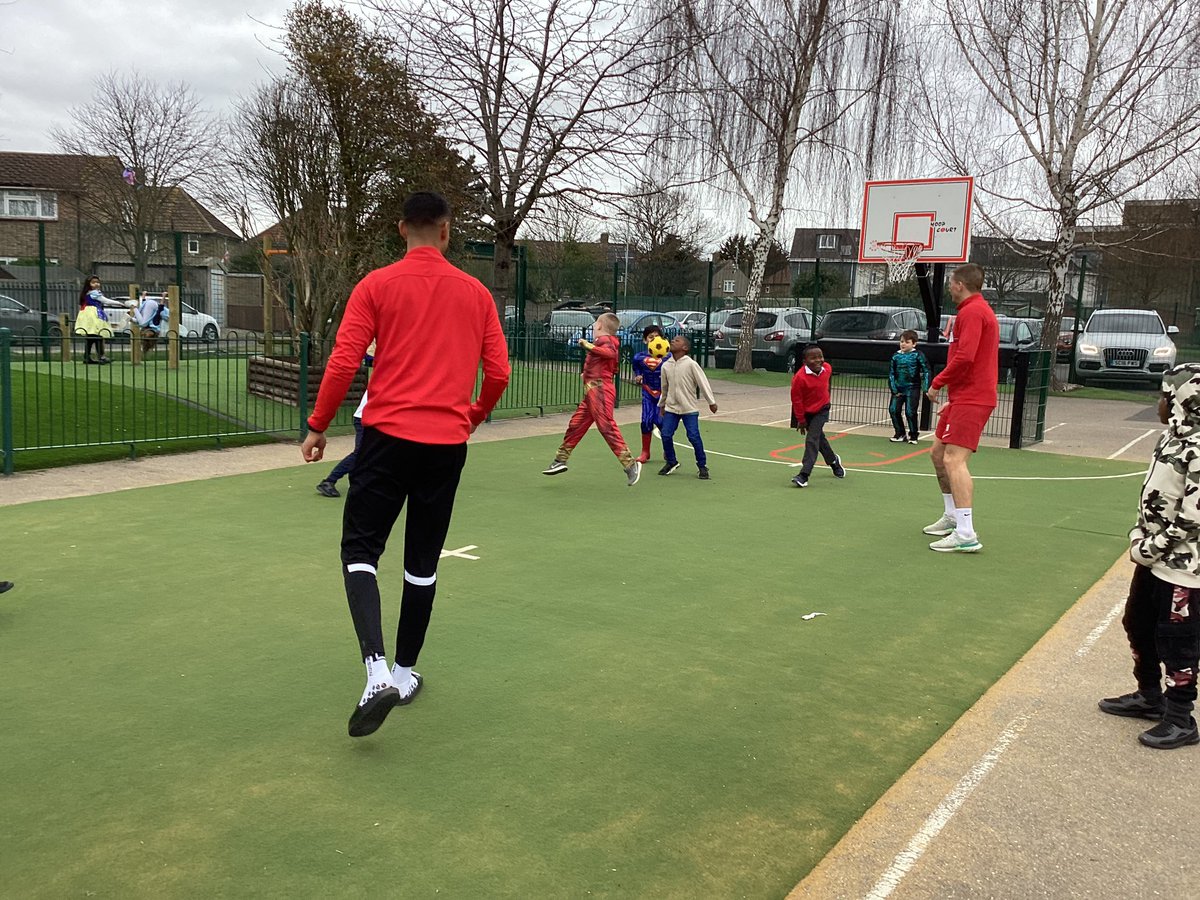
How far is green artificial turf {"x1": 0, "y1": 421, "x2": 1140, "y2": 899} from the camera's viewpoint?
297cm

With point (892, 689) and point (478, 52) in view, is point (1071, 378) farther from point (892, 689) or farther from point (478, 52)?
point (892, 689)

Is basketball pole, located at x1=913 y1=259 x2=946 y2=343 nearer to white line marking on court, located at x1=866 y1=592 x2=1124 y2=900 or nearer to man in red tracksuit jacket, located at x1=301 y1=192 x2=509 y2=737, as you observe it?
white line marking on court, located at x1=866 y1=592 x2=1124 y2=900

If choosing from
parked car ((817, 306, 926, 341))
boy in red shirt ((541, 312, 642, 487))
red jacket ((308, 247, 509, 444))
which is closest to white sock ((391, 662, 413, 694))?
red jacket ((308, 247, 509, 444))

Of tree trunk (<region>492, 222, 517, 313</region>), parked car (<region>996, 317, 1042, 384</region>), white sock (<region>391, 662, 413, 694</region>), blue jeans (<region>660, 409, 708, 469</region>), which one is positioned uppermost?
tree trunk (<region>492, 222, 517, 313</region>)

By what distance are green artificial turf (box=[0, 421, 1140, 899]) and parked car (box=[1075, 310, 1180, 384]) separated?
16.3m

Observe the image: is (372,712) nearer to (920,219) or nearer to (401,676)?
(401,676)

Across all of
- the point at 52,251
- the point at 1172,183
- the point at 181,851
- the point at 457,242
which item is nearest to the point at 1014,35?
the point at 1172,183

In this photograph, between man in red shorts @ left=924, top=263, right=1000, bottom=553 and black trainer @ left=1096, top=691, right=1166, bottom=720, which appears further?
man in red shorts @ left=924, top=263, right=1000, bottom=553

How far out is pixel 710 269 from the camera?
25594 millimetres

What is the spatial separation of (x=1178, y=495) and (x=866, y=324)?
17.1 metres

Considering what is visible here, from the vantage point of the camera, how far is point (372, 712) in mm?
3539

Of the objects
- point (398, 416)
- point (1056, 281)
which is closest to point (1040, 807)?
point (398, 416)

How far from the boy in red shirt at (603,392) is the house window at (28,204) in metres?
47.9

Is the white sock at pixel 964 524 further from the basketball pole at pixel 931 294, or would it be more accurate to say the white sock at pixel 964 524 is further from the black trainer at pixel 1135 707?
the basketball pole at pixel 931 294
